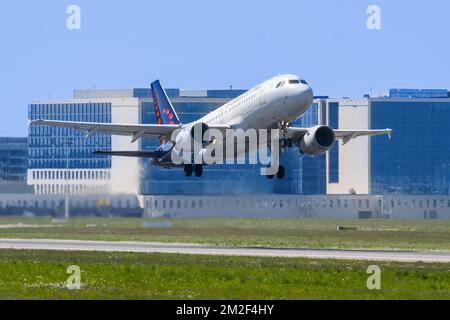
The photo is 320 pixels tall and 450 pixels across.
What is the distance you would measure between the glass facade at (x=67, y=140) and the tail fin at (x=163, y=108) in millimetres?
71747

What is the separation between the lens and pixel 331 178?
635 ft

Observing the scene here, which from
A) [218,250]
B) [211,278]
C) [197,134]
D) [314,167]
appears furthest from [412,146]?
[211,278]

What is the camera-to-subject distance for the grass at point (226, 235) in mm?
79375

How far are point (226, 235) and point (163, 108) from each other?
13333 millimetres

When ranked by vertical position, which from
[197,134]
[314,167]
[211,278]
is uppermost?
[197,134]

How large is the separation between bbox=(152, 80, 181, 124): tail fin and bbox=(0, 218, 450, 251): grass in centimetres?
795

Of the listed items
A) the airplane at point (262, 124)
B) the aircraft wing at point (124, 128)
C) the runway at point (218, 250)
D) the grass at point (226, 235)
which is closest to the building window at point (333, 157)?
the grass at point (226, 235)

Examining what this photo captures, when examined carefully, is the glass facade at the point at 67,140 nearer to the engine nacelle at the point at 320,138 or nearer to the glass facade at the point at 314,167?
the glass facade at the point at 314,167

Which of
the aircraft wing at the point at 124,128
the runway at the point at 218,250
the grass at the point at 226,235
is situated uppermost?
the aircraft wing at the point at 124,128

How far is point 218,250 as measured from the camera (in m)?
70.1

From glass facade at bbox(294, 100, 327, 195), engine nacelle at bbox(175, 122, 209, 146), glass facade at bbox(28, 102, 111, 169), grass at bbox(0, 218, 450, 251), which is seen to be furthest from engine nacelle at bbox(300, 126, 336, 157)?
glass facade at bbox(294, 100, 327, 195)

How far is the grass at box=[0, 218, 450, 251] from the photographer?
79.4m

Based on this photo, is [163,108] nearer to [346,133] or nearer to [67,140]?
[346,133]

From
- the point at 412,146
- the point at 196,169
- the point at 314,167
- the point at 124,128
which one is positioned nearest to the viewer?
the point at 196,169
